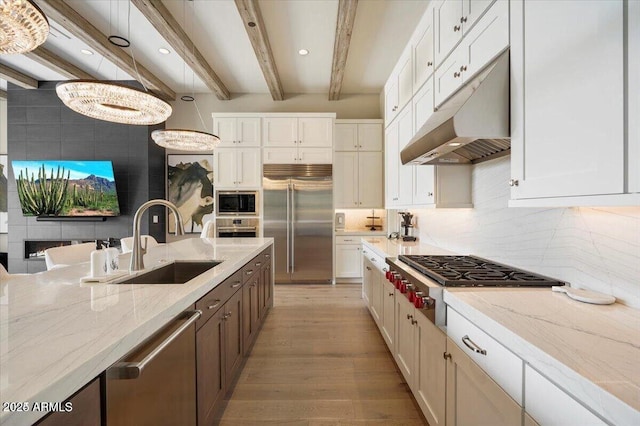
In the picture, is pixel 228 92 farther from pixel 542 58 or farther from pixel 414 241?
pixel 542 58

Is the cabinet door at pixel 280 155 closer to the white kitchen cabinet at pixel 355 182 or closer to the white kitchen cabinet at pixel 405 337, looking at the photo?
the white kitchen cabinet at pixel 355 182

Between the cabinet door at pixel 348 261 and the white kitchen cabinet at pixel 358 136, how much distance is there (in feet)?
5.50

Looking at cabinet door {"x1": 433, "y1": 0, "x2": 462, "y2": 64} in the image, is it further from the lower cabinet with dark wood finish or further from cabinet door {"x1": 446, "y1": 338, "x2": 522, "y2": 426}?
the lower cabinet with dark wood finish

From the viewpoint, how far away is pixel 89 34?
3.12 meters

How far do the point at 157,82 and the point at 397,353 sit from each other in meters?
5.14

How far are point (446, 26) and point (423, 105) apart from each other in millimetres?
576

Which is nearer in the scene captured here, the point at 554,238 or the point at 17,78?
the point at 554,238

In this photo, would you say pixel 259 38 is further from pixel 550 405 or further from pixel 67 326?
pixel 550 405

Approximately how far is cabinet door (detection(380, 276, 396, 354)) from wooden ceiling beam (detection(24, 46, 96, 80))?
4.51 metres

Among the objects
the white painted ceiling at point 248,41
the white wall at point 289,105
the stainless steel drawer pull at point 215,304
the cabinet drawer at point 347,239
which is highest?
the white painted ceiling at point 248,41

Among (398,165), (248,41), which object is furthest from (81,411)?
(248,41)

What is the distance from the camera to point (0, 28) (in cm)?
148

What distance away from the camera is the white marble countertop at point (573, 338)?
1.94 ft

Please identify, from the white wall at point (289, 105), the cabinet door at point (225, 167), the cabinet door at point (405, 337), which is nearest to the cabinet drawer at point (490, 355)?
the cabinet door at point (405, 337)
